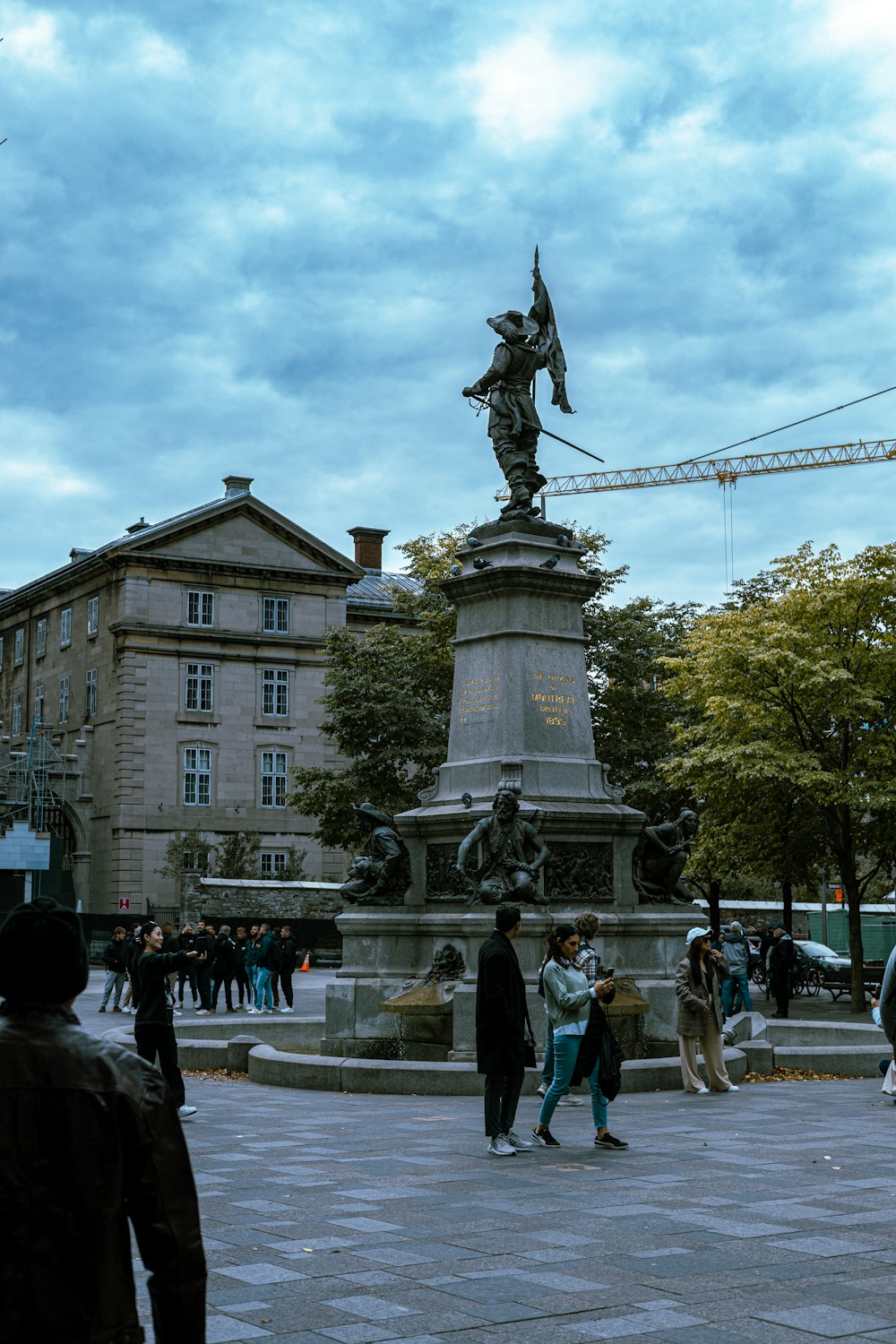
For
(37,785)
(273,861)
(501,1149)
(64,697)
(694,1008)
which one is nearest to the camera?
(501,1149)

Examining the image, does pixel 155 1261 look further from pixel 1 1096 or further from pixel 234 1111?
pixel 234 1111

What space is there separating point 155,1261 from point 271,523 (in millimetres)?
59274

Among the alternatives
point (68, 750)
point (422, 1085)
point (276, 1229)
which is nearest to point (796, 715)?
point (422, 1085)

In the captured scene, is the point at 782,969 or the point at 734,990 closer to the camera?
the point at 734,990

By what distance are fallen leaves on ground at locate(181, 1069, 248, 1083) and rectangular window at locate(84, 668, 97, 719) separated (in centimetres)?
4559

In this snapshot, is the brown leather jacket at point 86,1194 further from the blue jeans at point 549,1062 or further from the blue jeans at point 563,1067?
the blue jeans at point 549,1062

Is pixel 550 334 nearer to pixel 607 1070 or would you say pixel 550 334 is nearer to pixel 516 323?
pixel 516 323

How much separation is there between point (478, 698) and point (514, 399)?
146 inches

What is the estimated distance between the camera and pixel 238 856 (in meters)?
55.5

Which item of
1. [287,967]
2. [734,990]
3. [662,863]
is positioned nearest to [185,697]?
[287,967]

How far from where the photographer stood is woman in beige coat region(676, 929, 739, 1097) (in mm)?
14562

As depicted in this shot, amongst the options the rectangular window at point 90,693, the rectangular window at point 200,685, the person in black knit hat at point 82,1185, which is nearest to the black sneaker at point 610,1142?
the person in black knit hat at point 82,1185

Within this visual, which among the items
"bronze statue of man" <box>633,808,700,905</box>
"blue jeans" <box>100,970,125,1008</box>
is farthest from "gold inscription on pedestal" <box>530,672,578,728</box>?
"blue jeans" <box>100,970,125,1008</box>

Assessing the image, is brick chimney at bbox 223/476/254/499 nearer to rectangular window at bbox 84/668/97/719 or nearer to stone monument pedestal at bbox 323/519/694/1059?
rectangular window at bbox 84/668/97/719
